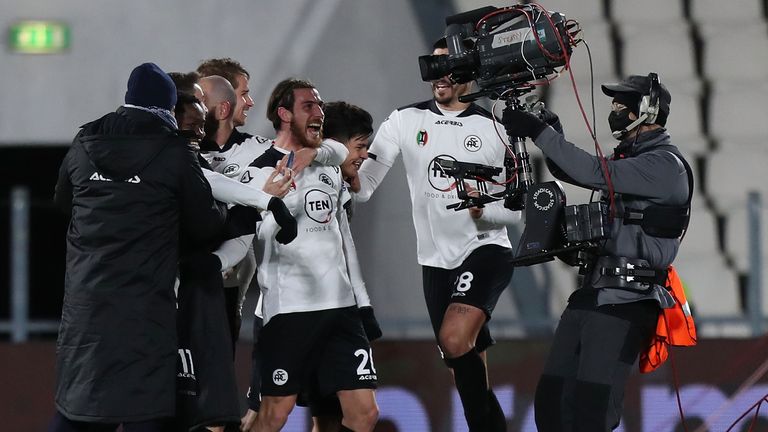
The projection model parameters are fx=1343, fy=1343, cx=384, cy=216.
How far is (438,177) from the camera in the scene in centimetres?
600

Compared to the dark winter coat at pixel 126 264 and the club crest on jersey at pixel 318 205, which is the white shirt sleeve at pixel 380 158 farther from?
the dark winter coat at pixel 126 264

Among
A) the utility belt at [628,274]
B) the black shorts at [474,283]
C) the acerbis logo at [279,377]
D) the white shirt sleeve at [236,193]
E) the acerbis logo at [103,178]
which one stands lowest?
the acerbis logo at [279,377]

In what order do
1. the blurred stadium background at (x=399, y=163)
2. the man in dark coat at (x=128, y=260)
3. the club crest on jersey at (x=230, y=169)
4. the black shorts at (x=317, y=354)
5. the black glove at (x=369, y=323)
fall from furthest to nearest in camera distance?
the blurred stadium background at (x=399, y=163) → the black glove at (x=369, y=323) → the club crest on jersey at (x=230, y=169) → the black shorts at (x=317, y=354) → the man in dark coat at (x=128, y=260)

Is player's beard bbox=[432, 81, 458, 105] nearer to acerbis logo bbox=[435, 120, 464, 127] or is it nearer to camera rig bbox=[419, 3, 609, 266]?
acerbis logo bbox=[435, 120, 464, 127]

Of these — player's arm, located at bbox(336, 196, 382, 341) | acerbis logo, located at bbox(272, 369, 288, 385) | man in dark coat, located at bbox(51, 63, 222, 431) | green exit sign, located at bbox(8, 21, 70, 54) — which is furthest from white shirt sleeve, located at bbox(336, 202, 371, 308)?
green exit sign, located at bbox(8, 21, 70, 54)

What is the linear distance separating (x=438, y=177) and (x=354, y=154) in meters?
0.41

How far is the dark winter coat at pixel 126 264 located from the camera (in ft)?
14.0

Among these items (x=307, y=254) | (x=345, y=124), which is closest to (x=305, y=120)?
(x=345, y=124)

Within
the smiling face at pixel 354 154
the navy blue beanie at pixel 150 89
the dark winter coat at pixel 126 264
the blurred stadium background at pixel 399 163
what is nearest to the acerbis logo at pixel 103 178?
the dark winter coat at pixel 126 264

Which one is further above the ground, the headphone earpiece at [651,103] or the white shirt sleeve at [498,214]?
the headphone earpiece at [651,103]

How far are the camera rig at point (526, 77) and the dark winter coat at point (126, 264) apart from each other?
1.20 meters

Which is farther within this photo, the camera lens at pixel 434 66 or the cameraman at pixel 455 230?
the cameraman at pixel 455 230

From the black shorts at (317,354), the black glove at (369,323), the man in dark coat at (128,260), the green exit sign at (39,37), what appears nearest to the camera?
the man in dark coat at (128,260)

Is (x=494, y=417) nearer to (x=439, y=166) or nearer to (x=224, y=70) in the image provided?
(x=439, y=166)
